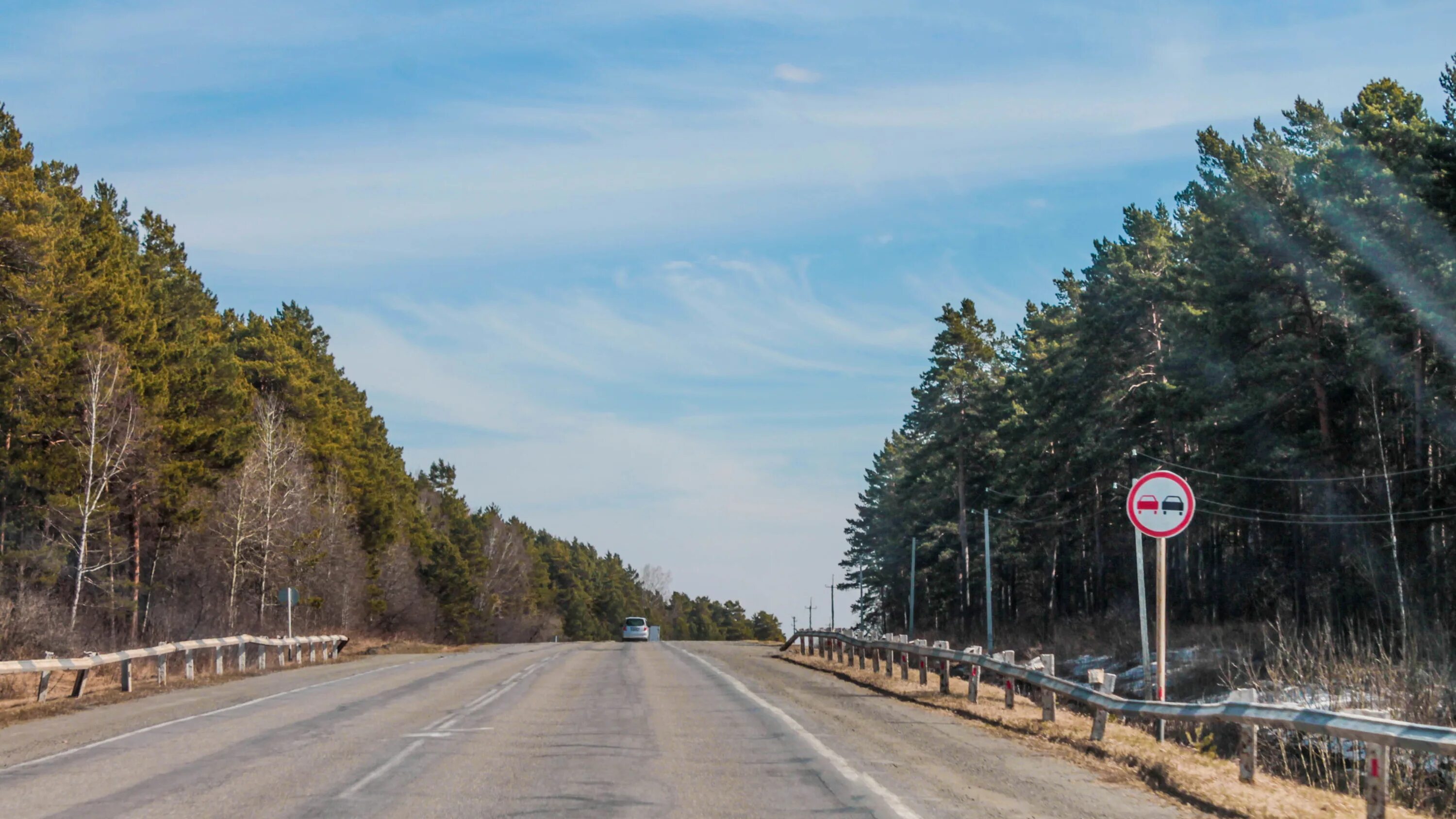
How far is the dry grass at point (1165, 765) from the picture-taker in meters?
9.51

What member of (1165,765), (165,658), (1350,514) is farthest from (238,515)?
(1165,765)

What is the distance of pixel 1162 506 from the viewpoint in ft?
42.3

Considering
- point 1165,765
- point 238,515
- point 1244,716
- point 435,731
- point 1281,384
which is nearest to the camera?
point 1244,716

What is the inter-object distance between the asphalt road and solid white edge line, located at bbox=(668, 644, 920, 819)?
0.04m

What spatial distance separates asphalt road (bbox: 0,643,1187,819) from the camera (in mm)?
9375

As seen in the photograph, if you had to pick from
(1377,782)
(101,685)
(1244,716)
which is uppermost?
(1244,716)

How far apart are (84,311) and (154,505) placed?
938 centimetres

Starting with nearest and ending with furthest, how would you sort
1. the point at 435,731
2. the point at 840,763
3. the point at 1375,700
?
the point at 840,763
the point at 435,731
the point at 1375,700

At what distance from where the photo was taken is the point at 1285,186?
35.8 meters

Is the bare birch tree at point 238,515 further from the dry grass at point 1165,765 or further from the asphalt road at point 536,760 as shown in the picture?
the dry grass at point 1165,765

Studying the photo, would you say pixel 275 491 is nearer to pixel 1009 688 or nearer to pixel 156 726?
pixel 156 726

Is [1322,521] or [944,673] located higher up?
[1322,521]

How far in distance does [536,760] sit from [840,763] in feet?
10.1

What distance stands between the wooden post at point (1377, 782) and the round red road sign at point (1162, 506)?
4503 millimetres
